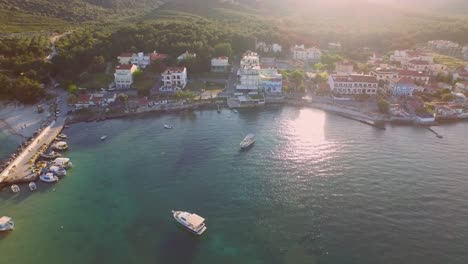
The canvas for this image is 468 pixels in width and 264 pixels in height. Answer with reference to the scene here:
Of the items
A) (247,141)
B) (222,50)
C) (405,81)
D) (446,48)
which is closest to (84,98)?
(247,141)

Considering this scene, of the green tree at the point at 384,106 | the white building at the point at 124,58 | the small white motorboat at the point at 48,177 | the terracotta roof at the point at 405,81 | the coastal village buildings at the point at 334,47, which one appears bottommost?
the small white motorboat at the point at 48,177

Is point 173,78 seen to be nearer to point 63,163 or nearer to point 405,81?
point 63,163

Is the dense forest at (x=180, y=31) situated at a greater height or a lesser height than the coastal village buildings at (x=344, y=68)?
greater

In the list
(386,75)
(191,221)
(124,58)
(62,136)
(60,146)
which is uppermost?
(124,58)

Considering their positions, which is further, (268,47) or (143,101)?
(268,47)

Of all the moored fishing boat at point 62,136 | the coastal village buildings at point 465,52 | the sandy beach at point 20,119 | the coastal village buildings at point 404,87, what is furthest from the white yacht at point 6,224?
the coastal village buildings at point 465,52

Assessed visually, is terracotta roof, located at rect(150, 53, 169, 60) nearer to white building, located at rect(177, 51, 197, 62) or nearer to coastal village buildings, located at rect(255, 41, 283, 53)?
white building, located at rect(177, 51, 197, 62)

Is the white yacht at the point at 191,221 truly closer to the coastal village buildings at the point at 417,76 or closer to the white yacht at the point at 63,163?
the white yacht at the point at 63,163
